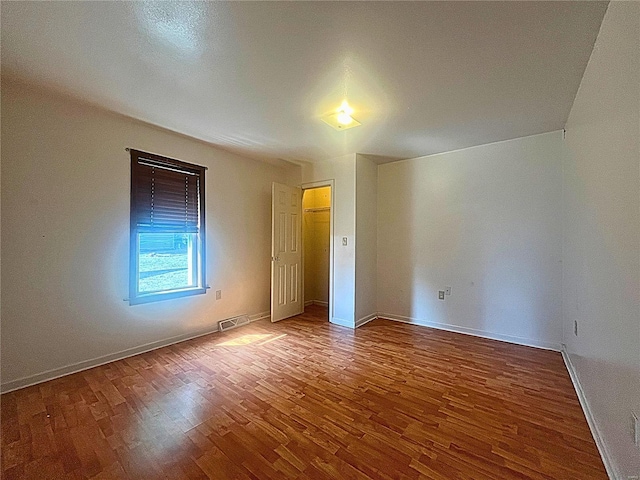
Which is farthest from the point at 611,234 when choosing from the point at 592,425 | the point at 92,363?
the point at 92,363

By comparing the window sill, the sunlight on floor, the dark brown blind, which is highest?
the dark brown blind


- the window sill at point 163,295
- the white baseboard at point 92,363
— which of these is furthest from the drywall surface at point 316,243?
the window sill at point 163,295

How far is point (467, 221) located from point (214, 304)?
3509 millimetres

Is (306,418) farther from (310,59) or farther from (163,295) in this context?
(310,59)

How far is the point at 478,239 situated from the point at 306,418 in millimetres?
2935

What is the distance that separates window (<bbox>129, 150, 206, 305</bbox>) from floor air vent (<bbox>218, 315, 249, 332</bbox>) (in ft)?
1.82

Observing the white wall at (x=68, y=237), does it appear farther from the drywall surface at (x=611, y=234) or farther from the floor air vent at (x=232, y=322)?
the drywall surface at (x=611, y=234)

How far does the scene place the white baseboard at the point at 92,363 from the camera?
2.19m

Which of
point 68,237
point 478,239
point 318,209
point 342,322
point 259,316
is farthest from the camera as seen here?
point 318,209

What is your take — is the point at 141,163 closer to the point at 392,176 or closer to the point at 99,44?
the point at 99,44

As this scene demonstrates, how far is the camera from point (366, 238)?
13.4 ft

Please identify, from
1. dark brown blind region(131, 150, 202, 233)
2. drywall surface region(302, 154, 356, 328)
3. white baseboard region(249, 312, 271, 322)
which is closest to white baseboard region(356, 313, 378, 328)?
drywall surface region(302, 154, 356, 328)

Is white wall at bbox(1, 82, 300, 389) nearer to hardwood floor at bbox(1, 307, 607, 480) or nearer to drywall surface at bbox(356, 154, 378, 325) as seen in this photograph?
hardwood floor at bbox(1, 307, 607, 480)

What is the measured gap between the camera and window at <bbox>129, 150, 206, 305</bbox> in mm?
2896
